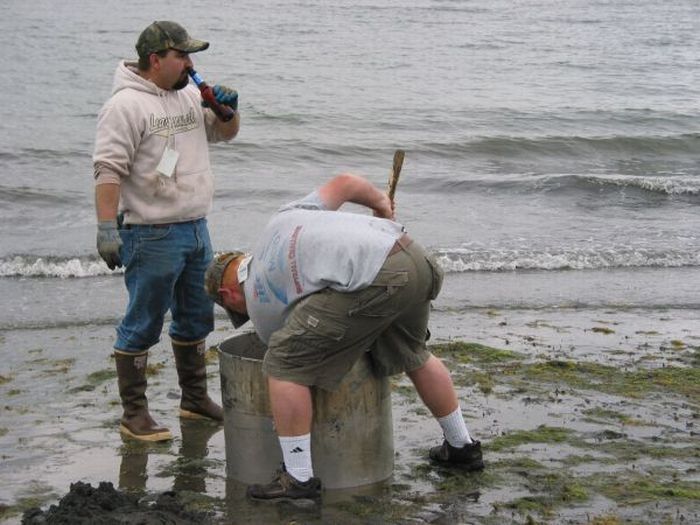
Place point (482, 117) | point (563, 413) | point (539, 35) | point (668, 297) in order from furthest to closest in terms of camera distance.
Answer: point (539, 35) → point (482, 117) → point (668, 297) → point (563, 413)

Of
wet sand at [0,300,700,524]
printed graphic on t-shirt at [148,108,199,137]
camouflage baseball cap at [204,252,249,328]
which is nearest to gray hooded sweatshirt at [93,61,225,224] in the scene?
printed graphic on t-shirt at [148,108,199,137]

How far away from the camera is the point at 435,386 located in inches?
209

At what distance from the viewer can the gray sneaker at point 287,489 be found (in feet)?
16.1

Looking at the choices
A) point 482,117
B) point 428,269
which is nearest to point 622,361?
point 428,269

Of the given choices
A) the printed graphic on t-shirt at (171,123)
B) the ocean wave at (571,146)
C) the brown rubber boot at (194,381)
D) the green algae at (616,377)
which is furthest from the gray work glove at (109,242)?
the ocean wave at (571,146)

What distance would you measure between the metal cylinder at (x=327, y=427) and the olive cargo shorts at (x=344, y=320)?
0.60 ft

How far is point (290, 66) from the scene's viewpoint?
26.9 meters

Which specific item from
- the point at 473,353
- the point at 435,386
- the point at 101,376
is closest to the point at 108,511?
the point at 435,386

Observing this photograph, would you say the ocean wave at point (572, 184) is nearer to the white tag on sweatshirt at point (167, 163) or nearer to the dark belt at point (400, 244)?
the white tag on sweatshirt at point (167, 163)

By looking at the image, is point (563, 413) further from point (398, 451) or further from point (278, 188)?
point (278, 188)

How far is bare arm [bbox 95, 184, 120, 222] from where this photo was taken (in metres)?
5.53

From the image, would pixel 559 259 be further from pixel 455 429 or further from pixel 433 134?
pixel 433 134

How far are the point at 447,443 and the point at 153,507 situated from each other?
141cm

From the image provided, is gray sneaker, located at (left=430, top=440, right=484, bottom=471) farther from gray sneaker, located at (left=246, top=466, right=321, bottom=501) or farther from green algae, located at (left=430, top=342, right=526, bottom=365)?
green algae, located at (left=430, top=342, right=526, bottom=365)
